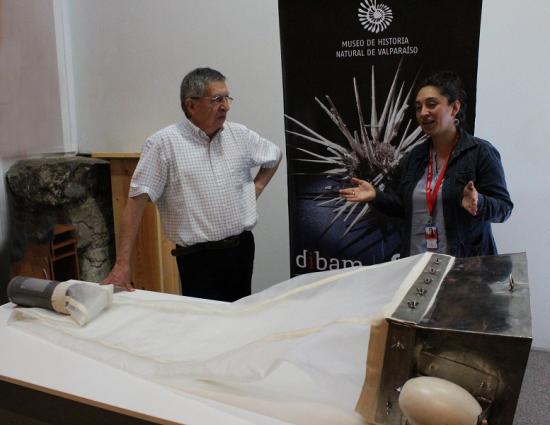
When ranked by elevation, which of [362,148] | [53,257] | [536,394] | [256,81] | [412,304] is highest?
[256,81]

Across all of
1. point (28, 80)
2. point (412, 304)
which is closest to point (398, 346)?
point (412, 304)

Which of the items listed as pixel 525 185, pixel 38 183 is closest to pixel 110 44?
pixel 38 183

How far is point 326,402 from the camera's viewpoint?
961mm

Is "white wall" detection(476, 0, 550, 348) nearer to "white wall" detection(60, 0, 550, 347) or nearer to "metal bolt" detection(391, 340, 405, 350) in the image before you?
"white wall" detection(60, 0, 550, 347)

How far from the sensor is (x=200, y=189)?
7.20ft

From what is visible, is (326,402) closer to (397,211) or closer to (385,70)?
(397,211)

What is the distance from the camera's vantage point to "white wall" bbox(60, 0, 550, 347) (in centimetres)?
242

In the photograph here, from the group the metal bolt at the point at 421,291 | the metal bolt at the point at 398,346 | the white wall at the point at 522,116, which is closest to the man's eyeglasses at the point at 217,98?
the white wall at the point at 522,116

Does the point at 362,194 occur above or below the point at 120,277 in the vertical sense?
above

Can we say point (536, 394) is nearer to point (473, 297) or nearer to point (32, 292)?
point (473, 297)

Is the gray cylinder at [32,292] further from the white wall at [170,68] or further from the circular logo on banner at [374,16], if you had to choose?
Answer: the circular logo on banner at [374,16]

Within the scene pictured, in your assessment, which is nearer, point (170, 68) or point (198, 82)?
point (198, 82)

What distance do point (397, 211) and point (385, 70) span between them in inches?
29.6

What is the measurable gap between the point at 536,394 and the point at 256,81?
2136 mm
